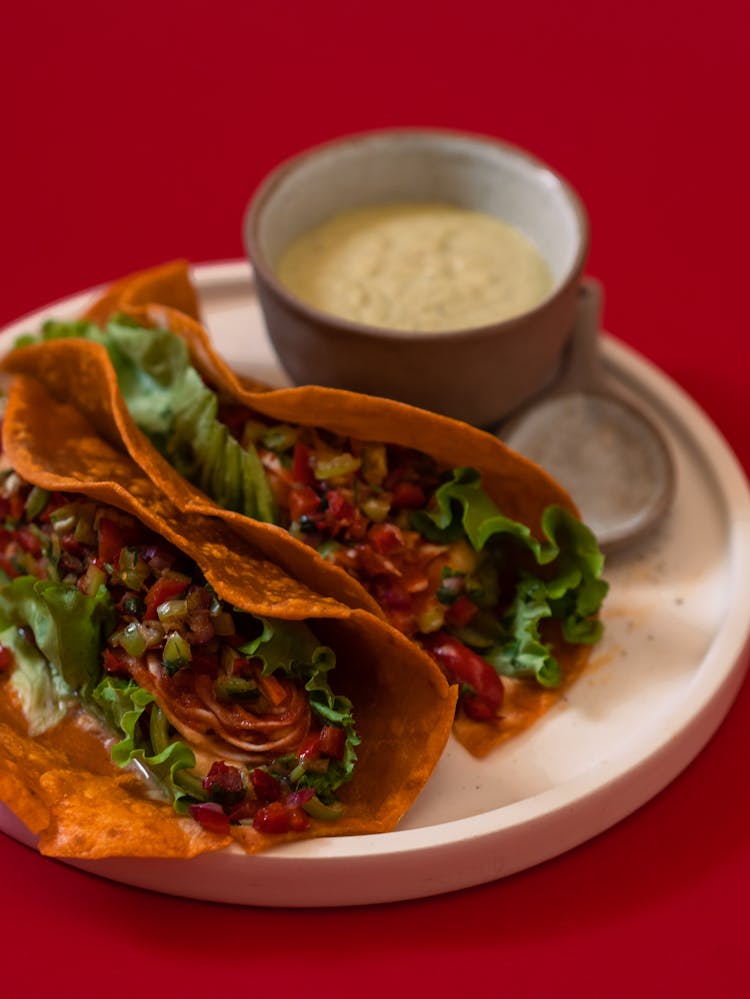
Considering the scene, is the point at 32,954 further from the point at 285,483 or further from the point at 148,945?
the point at 285,483

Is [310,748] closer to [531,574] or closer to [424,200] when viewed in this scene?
[531,574]

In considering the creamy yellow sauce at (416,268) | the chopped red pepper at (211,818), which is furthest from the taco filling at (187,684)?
the creamy yellow sauce at (416,268)

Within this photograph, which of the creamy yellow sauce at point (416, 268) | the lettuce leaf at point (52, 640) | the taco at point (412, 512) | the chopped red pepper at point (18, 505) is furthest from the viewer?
the creamy yellow sauce at point (416, 268)

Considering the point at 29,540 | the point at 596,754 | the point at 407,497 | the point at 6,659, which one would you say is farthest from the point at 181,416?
the point at 596,754

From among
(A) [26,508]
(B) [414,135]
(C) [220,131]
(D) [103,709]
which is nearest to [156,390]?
(A) [26,508]

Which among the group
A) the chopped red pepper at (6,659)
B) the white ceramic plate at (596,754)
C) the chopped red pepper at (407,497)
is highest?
the chopped red pepper at (407,497)

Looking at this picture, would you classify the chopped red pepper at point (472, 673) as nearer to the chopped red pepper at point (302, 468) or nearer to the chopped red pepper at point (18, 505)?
the chopped red pepper at point (302, 468)

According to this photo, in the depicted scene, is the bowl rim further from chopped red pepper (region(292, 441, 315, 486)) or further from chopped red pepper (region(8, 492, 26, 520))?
chopped red pepper (region(8, 492, 26, 520))

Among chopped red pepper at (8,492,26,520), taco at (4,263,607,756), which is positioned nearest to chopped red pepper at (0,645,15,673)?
chopped red pepper at (8,492,26,520)
